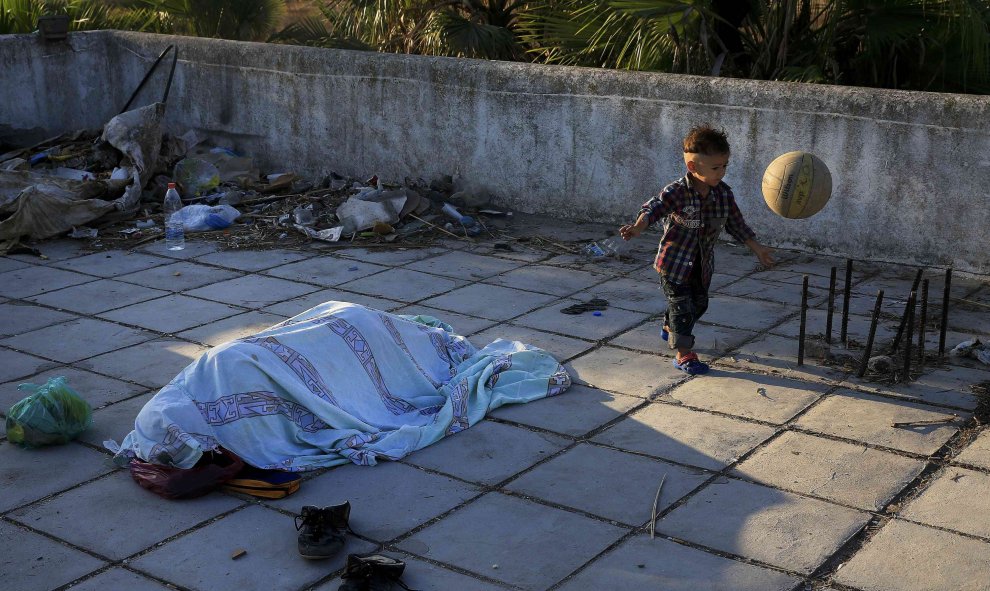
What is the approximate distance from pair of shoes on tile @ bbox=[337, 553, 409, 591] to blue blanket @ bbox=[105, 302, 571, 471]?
0.99 metres

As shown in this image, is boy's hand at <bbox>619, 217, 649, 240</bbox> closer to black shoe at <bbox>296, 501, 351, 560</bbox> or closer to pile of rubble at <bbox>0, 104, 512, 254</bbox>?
black shoe at <bbox>296, 501, 351, 560</bbox>

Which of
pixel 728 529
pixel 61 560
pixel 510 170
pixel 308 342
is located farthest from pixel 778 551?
pixel 510 170

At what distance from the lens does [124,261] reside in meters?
8.12

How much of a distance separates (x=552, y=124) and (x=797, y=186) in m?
3.38


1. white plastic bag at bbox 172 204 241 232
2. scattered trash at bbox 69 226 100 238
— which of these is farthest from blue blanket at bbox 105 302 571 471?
scattered trash at bbox 69 226 100 238

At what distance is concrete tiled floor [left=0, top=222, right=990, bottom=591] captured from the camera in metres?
3.85

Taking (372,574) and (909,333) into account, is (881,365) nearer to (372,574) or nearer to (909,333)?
(909,333)

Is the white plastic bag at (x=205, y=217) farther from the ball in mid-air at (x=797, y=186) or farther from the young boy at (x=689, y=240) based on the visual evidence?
the ball in mid-air at (x=797, y=186)

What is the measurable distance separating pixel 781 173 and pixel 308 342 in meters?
2.74

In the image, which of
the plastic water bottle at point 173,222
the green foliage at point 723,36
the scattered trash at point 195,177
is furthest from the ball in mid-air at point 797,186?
the scattered trash at point 195,177

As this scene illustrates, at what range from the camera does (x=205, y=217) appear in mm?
9016

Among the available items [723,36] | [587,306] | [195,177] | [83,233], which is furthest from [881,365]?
[195,177]

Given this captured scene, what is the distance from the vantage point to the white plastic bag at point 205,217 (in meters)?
8.98

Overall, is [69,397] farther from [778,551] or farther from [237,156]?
[237,156]
